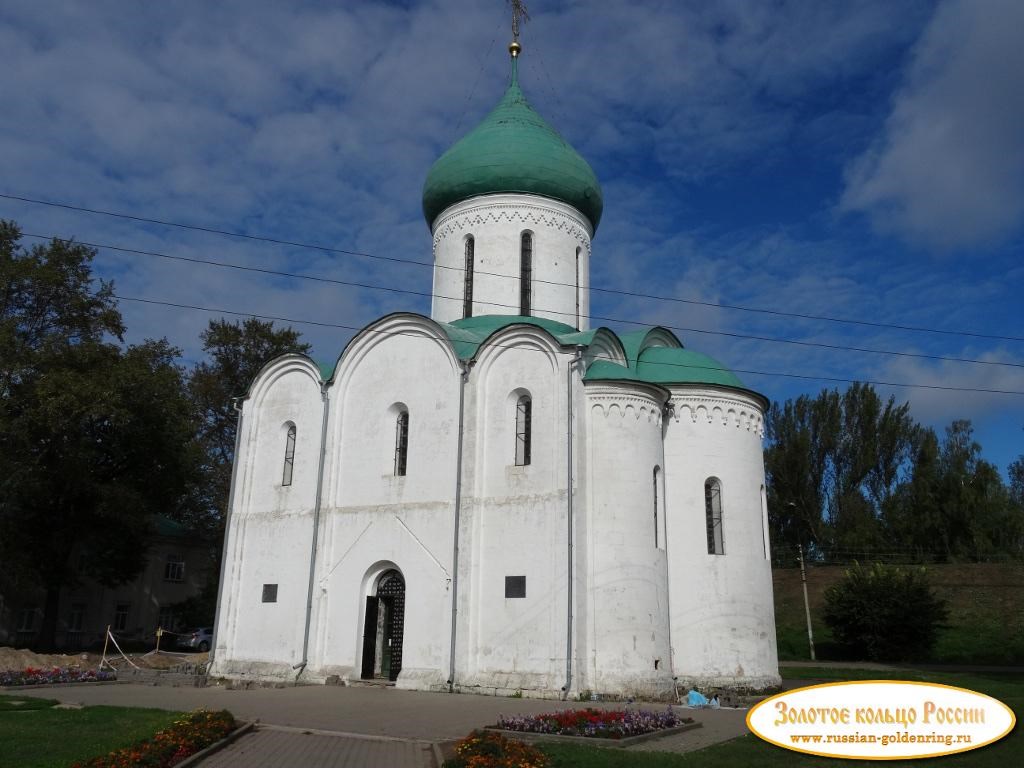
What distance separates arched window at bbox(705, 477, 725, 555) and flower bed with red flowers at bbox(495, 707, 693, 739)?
19.6 feet

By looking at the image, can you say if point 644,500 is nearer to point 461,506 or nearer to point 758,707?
point 461,506

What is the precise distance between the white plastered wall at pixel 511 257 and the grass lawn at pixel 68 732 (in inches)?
396

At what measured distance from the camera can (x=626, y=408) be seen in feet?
46.8

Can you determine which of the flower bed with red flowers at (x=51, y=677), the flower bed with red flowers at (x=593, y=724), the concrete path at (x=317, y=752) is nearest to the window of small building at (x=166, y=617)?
the flower bed with red flowers at (x=51, y=677)

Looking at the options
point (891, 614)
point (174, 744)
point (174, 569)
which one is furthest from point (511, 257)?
point (174, 569)

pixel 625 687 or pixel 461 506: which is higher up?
pixel 461 506

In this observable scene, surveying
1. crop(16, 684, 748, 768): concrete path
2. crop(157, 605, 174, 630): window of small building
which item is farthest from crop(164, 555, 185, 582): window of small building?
crop(16, 684, 748, 768): concrete path

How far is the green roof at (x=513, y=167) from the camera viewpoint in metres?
17.8

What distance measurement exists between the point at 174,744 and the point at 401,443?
8.68 meters

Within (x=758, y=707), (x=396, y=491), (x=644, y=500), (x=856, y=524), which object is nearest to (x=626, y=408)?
(x=644, y=500)

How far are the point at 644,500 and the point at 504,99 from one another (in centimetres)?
1021

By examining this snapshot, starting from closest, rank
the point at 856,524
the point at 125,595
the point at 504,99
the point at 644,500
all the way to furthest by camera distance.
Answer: the point at 644,500, the point at 504,99, the point at 125,595, the point at 856,524

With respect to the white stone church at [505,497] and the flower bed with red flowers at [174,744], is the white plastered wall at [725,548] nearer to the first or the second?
the white stone church at [505,497]

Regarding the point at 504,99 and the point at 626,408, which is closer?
the point at 626,408
